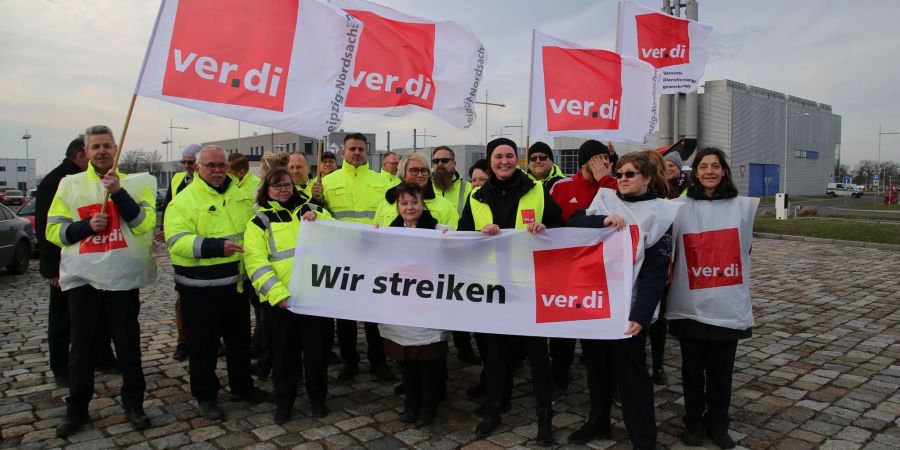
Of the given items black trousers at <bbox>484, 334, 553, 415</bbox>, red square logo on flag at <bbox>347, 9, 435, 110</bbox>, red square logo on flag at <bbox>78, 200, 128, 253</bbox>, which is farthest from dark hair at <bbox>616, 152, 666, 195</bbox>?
red square logo on flag at <bbox>78, 200, 128, 253</bbox>

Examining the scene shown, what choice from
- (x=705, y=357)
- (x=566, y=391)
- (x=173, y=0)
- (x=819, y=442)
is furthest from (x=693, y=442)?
(x=173, y=0)

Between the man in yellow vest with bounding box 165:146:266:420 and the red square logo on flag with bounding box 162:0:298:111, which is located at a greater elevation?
the red square logo on flag with bounding box 162:0:298:111

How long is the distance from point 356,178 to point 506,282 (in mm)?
2318

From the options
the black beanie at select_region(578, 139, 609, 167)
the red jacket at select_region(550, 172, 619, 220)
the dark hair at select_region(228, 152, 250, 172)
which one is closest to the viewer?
the black beanie at select_region(578, 139, 609, 167)

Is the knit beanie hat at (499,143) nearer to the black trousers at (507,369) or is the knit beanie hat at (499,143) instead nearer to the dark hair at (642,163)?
the dark hair at (642,163)

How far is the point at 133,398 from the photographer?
4820 mm

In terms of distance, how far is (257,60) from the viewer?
505cm

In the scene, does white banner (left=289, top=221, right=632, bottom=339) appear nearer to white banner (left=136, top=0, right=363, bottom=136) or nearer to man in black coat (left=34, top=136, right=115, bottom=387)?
white banner (left=136, top=0, right=363, bottom=136)

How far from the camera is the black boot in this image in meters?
4.46

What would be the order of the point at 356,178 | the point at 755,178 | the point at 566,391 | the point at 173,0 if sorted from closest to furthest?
the point at 173,0
the point at 566,391
the point at 356,178
the point at 755,178

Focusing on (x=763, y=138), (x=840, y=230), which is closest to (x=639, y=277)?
(x=840, y=230)

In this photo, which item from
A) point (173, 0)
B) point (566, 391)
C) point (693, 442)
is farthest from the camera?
point (566, 391)

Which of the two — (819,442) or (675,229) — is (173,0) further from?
(819,442)

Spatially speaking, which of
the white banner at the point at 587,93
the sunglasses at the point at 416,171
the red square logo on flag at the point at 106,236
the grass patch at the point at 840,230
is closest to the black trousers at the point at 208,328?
the red square logo on flag at the point at 106,236
